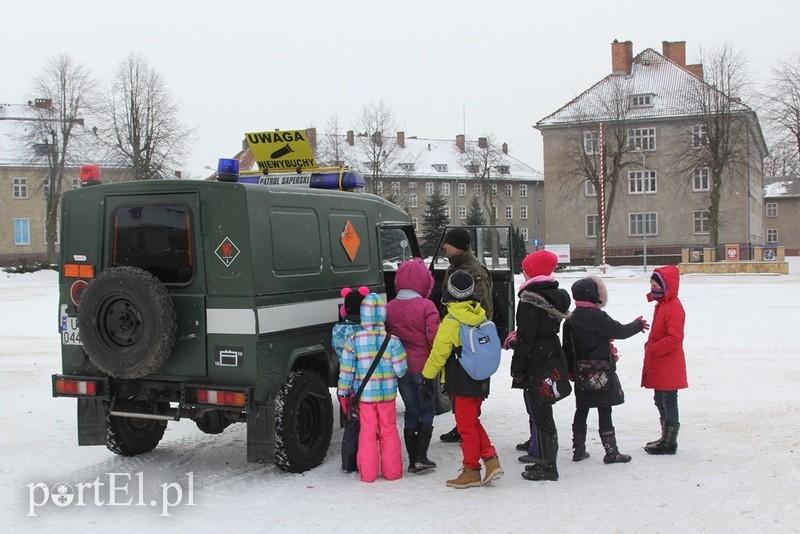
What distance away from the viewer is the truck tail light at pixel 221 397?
20.3 feet

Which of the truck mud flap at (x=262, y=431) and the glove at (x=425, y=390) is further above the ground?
the glove at (x=425, y=390)

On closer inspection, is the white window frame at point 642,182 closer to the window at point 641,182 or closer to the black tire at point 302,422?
the window at point 641,182

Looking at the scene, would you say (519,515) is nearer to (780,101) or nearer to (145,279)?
(145,279)

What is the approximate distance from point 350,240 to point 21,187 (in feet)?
236

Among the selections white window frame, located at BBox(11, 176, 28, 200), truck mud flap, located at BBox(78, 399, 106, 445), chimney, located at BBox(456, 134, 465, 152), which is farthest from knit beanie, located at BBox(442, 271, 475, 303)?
chimney, located at BBox(456, 134, 465, 152)

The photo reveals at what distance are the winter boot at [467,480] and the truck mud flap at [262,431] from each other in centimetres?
146

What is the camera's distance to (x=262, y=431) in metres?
6.34

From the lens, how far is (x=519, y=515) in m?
5.63

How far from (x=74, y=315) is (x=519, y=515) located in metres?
4.02

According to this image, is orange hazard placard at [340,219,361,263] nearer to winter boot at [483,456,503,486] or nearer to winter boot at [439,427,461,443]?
winter boot at [439,427,461,443]

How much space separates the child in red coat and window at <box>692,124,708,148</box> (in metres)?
50.7

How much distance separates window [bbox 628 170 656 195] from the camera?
2409 inches

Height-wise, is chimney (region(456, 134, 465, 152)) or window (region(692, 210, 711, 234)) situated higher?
chimney (region(456, 134, 465, 152))

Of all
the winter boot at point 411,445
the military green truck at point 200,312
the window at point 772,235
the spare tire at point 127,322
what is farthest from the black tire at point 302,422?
the window at point 772,235
